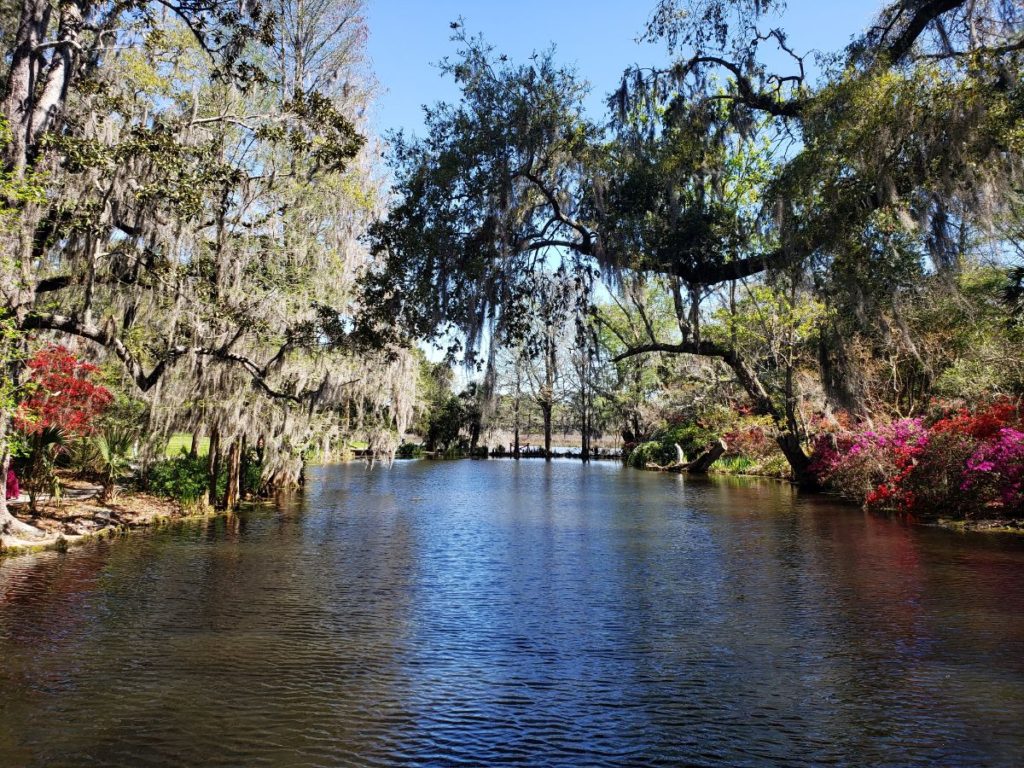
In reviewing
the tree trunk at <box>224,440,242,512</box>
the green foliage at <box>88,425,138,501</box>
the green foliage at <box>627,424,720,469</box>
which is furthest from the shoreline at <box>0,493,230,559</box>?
the green foliage at <box>627,424,720,469</box>

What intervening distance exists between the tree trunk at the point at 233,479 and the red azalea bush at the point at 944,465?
18124 mm

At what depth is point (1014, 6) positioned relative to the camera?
36.6 ft

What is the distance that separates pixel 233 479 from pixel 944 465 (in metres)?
18.8

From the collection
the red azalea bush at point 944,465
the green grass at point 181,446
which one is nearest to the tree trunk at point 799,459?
the red azalea bush at point 944,465

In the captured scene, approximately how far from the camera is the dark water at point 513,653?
5.66m

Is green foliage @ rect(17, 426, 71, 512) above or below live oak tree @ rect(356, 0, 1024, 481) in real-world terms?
below

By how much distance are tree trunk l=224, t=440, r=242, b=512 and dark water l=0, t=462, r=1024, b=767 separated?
508cm

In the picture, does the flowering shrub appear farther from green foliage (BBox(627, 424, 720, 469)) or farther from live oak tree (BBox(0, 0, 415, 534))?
green foliage (BBox(627, 424, 720, 469))

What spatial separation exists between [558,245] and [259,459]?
51.2 feet

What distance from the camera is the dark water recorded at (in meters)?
5.66

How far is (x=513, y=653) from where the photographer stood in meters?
8.02

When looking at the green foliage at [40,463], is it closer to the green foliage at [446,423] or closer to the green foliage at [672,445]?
the green foliage at [672,445]

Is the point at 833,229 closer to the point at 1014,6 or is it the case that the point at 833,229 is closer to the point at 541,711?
the point at 1014,6

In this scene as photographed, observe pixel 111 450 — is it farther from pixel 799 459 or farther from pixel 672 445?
pixel 672 445
